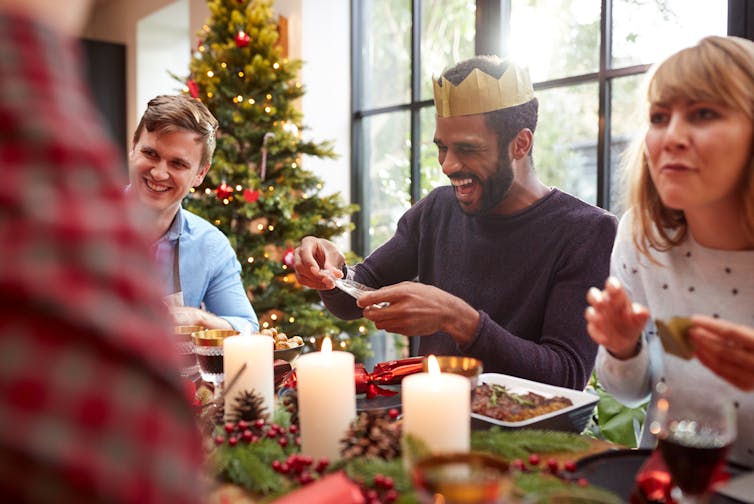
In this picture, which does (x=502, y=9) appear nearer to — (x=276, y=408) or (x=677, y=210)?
(x=677, y=210)

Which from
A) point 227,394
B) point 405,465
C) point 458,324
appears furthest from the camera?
point 458,324

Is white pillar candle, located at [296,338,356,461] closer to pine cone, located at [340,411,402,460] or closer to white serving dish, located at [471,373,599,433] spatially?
pine cone, located at [340,411,402,460]

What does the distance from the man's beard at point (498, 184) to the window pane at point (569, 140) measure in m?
1.10

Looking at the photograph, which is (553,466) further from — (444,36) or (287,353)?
(444,36)

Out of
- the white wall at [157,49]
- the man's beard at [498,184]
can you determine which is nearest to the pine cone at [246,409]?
the man's beard at [498,184]

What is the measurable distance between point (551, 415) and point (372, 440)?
1.14ft

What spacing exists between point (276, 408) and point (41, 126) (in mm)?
923

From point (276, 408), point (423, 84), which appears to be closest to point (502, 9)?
point (423, 84)

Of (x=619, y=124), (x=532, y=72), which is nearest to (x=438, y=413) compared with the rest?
(x=619, y=124)

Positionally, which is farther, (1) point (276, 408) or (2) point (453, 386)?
(1) point (276, 408)

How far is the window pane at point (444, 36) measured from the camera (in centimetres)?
372

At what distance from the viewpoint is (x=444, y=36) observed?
389 cm

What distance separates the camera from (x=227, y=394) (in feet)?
3.76

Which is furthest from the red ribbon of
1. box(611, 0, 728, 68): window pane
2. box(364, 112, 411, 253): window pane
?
box(364, 112, 411, 253): window pane
